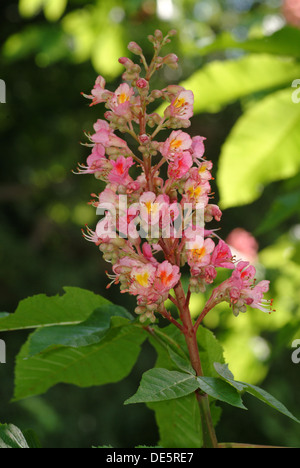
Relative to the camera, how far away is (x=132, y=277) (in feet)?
1.73

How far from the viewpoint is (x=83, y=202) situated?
197 inches

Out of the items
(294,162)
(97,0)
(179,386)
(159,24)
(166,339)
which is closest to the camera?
(179,386)

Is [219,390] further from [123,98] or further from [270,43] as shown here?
[270,43]

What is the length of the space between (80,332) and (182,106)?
24cm

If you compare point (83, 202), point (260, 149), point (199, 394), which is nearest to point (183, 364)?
point (199, 394)

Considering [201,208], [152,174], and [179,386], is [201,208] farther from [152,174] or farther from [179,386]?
[179,386]

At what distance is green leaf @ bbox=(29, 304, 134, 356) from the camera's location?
1.78 feet

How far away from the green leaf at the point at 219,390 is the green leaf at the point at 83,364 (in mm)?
147

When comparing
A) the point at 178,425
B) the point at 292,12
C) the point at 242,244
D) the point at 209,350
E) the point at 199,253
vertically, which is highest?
the point at 292,12

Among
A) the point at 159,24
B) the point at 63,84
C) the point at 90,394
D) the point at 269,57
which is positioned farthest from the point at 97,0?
the point at 90,394

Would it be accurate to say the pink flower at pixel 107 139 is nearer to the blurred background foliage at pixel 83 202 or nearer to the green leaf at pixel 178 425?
the green leaf at pixel 178 425

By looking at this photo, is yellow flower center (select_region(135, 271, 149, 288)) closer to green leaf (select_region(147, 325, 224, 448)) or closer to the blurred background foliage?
green leaf (select_region(147, 325, 224, 448))

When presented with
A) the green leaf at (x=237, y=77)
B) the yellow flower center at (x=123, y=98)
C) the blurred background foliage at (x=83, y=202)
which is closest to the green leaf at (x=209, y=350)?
the yellow flower center at (x=123, y=98)

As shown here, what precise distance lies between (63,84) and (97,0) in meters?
2.65
